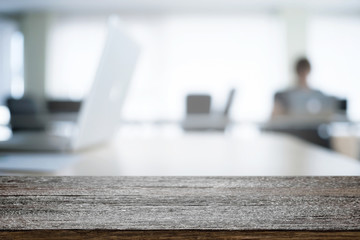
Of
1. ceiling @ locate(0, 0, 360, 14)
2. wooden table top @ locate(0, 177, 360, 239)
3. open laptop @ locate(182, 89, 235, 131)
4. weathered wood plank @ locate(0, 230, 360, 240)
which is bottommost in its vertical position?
open laptop @ locate(182, 89, 235, 131)

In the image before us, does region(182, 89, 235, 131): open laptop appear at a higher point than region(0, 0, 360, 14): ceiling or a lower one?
lower

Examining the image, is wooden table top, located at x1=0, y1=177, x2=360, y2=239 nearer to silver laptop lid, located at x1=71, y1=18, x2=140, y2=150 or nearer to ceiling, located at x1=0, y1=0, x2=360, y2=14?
silver laptop lid, located at x1=71, y1=18, x2=140, y2=150

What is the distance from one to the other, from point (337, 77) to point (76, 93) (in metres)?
5.17

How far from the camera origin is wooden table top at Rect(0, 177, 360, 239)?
14.0 inches

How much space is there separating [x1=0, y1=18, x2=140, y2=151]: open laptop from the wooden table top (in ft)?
0.96

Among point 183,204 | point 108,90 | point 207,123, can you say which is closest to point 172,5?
point 207,123

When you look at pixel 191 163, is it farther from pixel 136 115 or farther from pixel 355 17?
pixel 355 17

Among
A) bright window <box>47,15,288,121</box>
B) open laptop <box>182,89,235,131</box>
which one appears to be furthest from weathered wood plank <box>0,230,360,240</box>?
bright window <box>47,15,288,121</box>

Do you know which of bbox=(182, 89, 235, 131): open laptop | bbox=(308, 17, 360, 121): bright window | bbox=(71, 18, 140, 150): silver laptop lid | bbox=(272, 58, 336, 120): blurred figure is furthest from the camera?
bbox=(308, 17, 360, 121): bright window

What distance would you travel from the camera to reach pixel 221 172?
414 mm

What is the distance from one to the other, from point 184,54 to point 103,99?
6.86 m

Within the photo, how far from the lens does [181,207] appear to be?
0.36 m

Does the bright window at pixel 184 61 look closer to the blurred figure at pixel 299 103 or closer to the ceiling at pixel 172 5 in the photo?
the ceiling at pixel 172 5

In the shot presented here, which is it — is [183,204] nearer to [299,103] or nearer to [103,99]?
[103,99]
